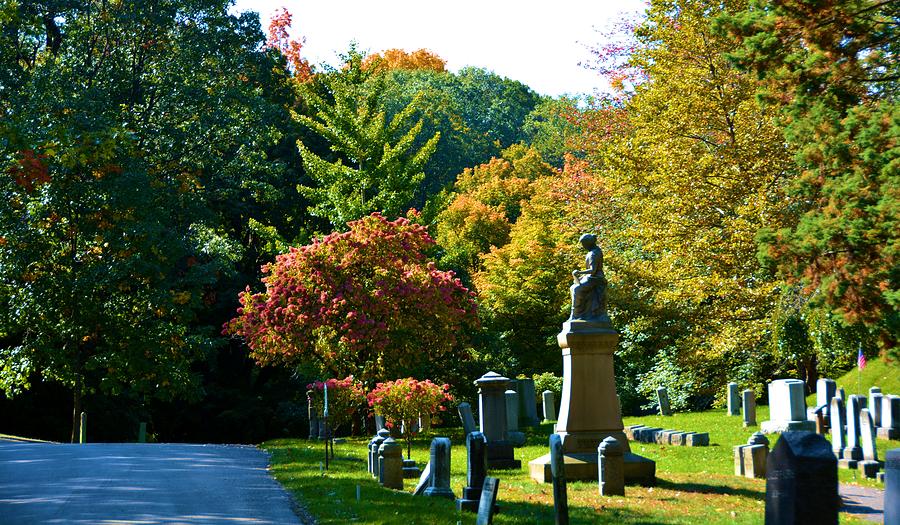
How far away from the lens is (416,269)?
88.2 feet

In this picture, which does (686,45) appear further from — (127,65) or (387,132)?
(127,65)

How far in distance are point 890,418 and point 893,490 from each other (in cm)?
1531

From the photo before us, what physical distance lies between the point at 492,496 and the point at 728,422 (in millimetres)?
18259

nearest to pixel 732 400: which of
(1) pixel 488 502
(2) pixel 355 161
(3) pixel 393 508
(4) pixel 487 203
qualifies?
(2) pixel 355 161

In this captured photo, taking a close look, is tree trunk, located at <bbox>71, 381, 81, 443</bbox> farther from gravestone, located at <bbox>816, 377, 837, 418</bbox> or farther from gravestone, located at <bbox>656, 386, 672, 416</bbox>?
gravestone, located at <bbox>816, 377, 837, 418</bbox>

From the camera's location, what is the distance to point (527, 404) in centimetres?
3222

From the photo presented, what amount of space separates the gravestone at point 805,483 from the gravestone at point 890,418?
15.4 m

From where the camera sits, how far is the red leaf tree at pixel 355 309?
85.4 feet

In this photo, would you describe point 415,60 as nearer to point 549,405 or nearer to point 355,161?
point 355,161

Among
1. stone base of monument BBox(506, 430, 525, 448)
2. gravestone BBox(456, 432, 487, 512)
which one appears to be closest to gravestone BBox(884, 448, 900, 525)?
gravestone BBox(456, 432, 487, 512)

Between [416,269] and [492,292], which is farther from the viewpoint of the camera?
A: [492,292]

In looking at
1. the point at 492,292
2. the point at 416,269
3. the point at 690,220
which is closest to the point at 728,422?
the point at 690,220

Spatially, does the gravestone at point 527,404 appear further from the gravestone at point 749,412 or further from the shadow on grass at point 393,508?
the shadow on grass at point 393,508

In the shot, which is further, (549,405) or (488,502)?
(549,405)
